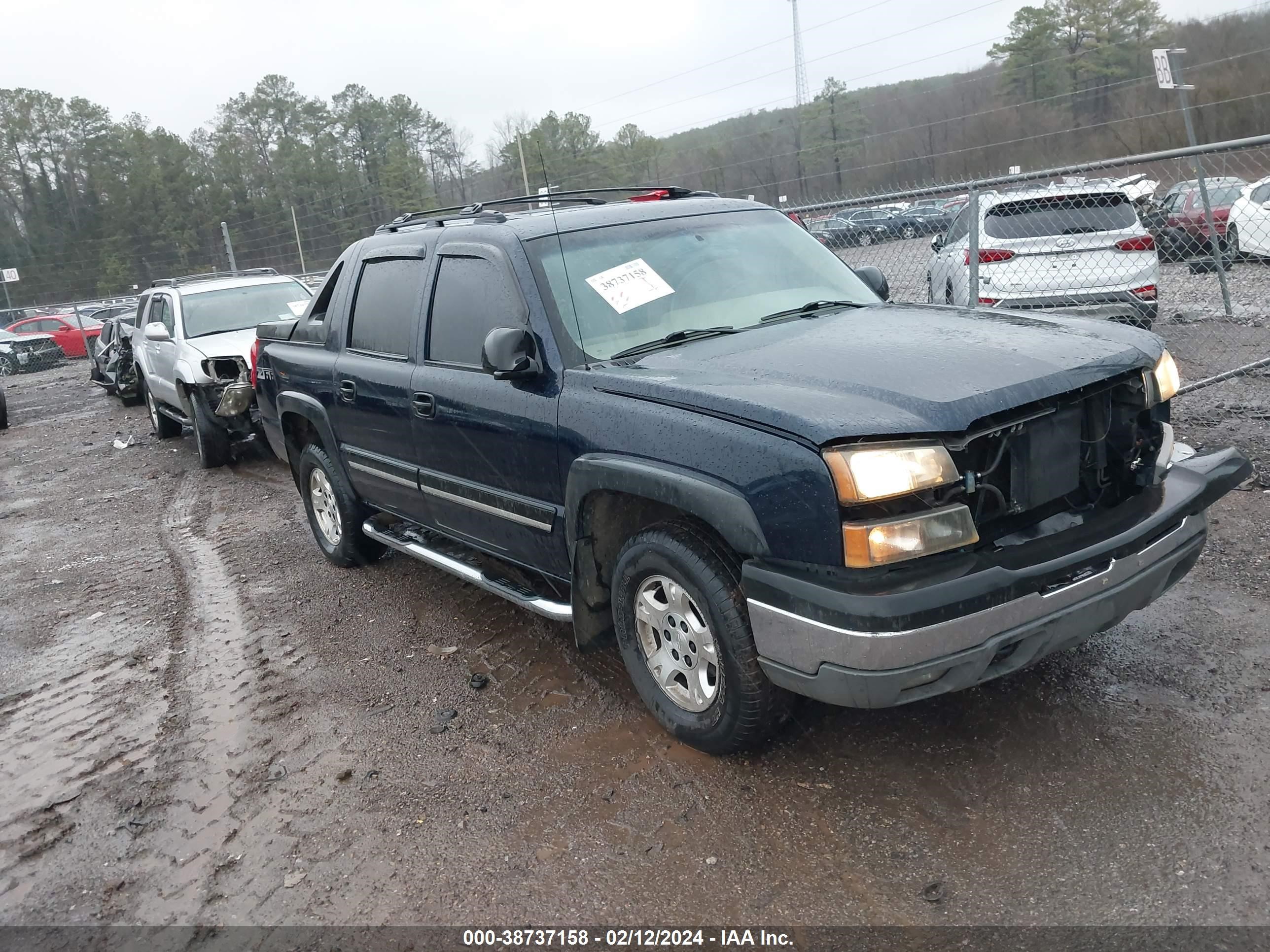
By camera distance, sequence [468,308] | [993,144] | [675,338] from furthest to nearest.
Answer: [993,144], [468,308], [675,338]

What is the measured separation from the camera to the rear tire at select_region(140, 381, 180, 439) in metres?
11.9

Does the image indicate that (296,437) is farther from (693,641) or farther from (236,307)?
(236,307)

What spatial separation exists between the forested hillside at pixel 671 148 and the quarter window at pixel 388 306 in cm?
1666

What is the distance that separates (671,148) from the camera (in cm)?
3550

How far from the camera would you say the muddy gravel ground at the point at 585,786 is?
271cm

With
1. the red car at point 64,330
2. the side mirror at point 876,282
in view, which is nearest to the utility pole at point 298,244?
the red car at point 64,330

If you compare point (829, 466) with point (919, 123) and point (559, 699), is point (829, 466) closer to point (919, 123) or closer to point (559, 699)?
point (559, 699)

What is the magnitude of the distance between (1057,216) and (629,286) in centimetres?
517

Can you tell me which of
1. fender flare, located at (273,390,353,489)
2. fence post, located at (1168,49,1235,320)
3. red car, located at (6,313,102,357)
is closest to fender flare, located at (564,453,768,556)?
fender flare, located at (273,390,353,489)

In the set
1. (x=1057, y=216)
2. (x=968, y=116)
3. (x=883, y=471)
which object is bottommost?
(x=883, y=471)

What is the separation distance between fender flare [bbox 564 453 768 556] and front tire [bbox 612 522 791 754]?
118mm

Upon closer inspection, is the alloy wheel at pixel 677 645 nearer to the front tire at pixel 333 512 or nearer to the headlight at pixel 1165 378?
the headlight at pixel 1165 378

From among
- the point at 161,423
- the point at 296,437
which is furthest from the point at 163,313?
the point at 296,437

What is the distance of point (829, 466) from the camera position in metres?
2.69
